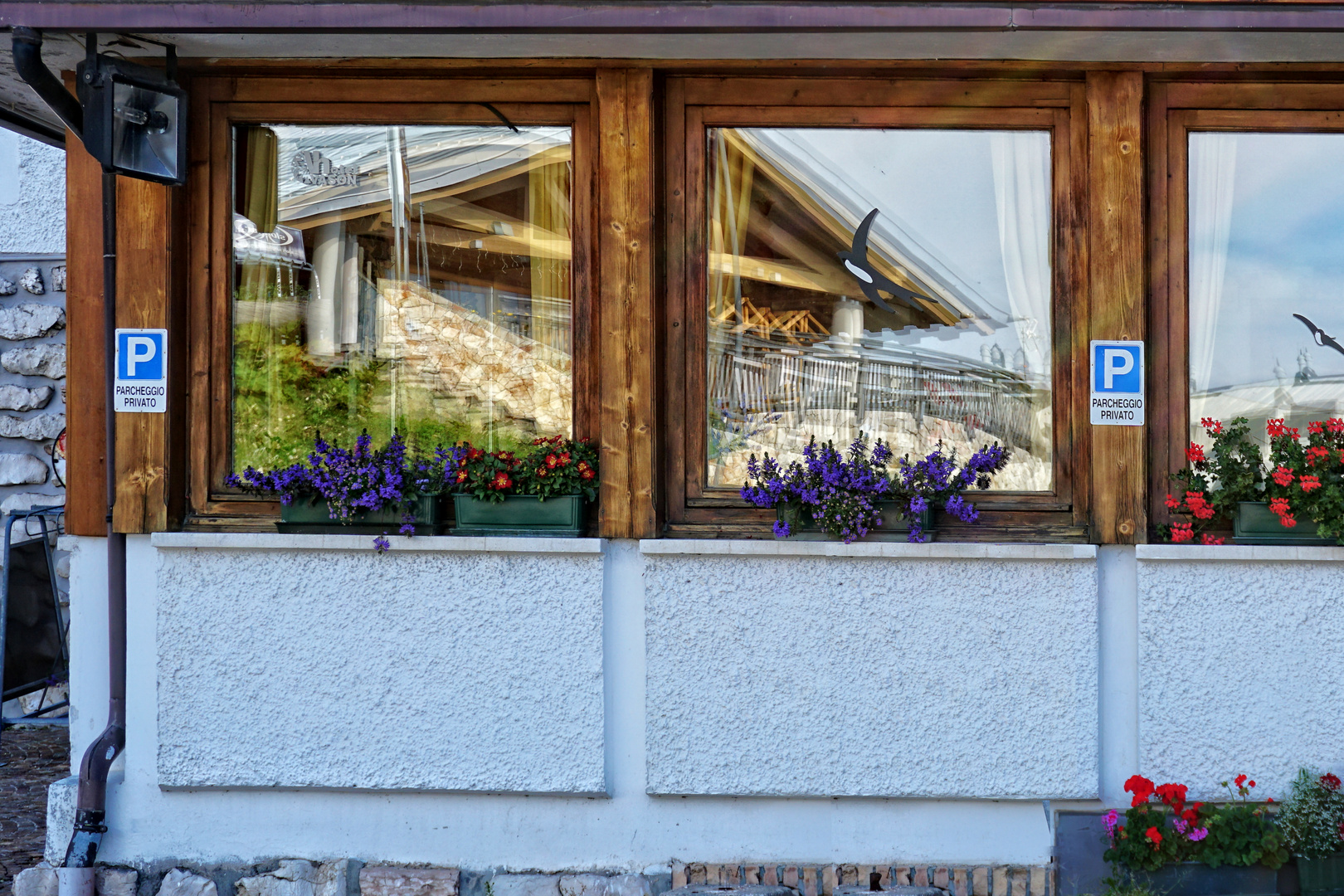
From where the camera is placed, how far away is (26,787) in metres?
5.20

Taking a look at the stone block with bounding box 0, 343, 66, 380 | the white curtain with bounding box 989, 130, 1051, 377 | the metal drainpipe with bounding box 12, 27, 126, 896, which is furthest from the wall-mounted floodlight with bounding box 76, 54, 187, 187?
the white curtain with bounding box 989, 130, 1051, 377

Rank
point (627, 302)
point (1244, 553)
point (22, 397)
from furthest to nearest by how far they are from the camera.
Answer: point (22, 397)
point (627, 302)
point (1244, 553)

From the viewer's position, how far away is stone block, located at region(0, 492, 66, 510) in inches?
241

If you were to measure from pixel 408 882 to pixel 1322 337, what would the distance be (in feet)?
12.7

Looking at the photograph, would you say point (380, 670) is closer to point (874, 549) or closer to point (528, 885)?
point (528, 885)

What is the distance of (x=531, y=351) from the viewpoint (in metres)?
4.22

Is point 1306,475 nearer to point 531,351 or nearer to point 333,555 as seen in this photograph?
point 531,351

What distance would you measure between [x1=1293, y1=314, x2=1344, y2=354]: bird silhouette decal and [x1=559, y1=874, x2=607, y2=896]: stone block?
3256 millimetres

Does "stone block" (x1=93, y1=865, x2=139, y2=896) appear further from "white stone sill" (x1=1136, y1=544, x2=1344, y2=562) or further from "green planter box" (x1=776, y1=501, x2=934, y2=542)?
"white stone sill" (x1=1136, y1=544, x2=1344, y2=562)

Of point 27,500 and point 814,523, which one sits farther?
point 27,500

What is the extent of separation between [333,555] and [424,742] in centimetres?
74

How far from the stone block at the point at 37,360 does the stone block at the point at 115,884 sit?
3123 millimetres

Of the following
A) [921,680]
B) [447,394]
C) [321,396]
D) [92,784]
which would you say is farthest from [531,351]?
[92,784]

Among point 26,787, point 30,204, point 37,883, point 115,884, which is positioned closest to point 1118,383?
point 115,884
